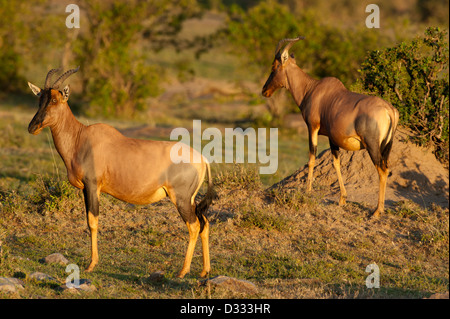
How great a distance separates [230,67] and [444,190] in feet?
104

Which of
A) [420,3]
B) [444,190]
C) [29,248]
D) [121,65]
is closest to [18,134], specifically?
[121,65]

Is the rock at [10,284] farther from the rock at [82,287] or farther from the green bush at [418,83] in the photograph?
the green bush at [418,83]

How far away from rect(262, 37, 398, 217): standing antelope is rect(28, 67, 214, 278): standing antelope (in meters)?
2.80

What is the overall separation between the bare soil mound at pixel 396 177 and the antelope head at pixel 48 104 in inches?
170

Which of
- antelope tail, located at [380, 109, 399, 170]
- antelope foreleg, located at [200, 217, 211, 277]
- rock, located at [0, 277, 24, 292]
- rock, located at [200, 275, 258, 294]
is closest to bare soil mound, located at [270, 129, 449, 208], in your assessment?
antelope tail, located at [380, 109, 399, 170]

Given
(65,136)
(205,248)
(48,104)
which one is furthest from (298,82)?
(48,104)

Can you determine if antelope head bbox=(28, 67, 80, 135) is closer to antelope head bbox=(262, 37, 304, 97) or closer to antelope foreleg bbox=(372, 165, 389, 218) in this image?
antelope head bbox=(262, 37, 304, 97)

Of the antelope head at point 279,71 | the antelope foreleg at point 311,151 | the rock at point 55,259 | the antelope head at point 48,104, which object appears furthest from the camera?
the antelope head at point 279,71

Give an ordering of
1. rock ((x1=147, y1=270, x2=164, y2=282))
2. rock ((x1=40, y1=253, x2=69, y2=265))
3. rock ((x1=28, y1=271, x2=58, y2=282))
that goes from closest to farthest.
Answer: rock ((x1=28, y1=271, x2=58, y2=282)) < rock ((x1=147, y1=270, x2=164, y2=282)) < rock ((x1=40, y1=253, x2=69, y2=265))

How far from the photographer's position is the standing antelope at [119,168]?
674cm

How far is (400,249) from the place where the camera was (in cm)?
840

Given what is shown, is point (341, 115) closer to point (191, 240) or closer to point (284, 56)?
point (284, 56)

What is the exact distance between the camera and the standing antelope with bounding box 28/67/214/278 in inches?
265

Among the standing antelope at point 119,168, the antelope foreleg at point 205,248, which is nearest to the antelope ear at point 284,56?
the standing antelope at point 119,168
